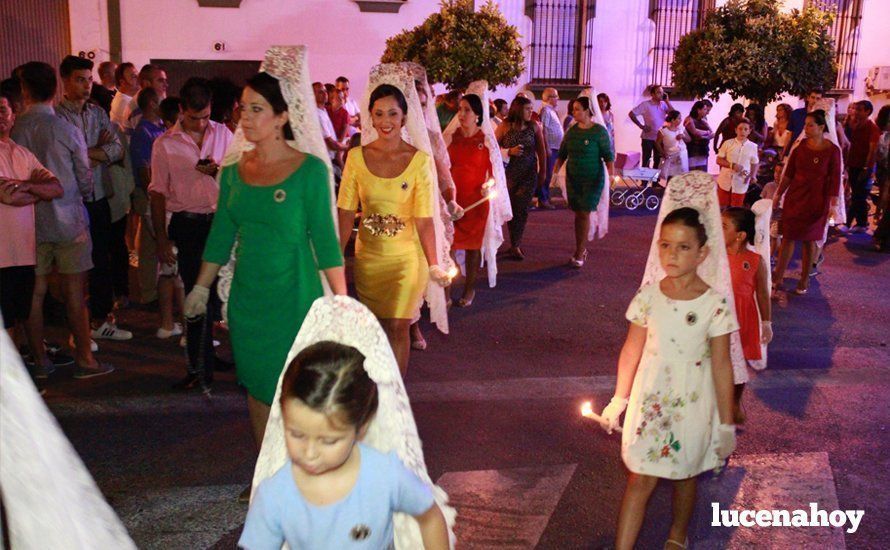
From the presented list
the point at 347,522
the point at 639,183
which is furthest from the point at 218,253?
the point at 639,183

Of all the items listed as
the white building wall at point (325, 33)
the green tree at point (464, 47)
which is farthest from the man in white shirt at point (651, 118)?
the green tree at point (464, 47)

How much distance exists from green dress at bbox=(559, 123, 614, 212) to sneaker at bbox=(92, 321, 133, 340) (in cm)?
550

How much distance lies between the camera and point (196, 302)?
4.17 meters

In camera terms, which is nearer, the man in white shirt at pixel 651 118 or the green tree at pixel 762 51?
the green tree at pixel 762 51

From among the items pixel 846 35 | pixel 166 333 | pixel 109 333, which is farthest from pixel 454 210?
pixel 846 35

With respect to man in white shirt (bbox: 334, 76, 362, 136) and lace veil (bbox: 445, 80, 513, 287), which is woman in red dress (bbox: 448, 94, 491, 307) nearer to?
lace veil (bbox: 445, 80, 513, 287)

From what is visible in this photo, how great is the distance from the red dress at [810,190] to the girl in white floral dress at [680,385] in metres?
6.13

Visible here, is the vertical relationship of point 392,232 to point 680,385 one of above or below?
above

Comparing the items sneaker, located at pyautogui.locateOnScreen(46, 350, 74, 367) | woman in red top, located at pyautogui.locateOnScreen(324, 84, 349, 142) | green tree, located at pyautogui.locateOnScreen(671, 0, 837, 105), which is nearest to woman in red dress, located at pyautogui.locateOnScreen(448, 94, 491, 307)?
sneaker, located at pyautogui.locateOnScreen(46, 350, 74, 367)

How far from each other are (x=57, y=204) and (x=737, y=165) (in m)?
7.75

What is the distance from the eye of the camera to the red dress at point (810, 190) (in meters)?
9.34

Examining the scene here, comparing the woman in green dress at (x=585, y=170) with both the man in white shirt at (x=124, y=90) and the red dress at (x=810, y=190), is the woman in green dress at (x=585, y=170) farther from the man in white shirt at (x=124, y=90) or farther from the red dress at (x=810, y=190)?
the man in white shirt at (x=124, y=90)

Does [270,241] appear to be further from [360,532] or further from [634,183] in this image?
[634,183]

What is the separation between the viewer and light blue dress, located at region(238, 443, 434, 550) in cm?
234
